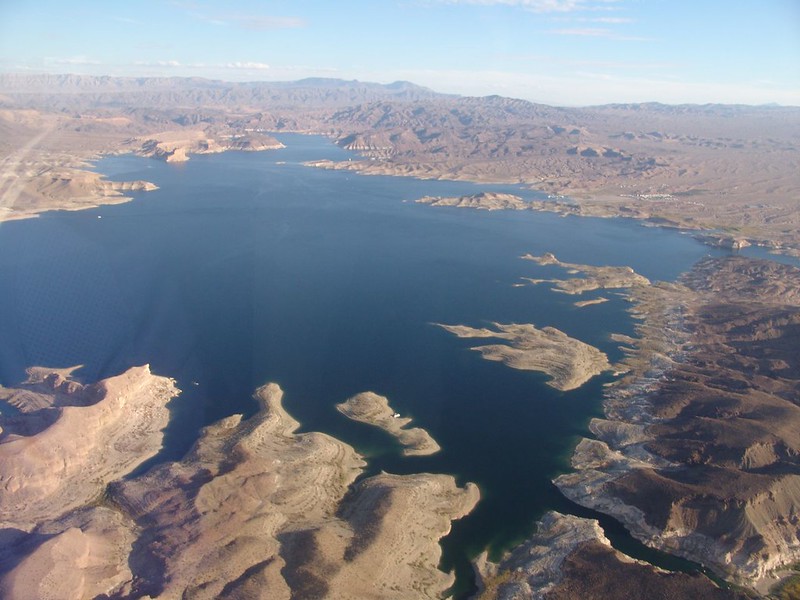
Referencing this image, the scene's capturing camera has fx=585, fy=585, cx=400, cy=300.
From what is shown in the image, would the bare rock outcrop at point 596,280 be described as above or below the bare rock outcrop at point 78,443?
above

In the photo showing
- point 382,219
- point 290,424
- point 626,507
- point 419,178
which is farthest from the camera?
point 419,178

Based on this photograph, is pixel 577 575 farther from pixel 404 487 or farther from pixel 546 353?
pixel 546 353

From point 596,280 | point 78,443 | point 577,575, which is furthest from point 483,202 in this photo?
point 577,575

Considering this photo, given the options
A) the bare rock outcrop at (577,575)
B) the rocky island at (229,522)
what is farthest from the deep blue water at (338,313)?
the rocky island at (229,522)

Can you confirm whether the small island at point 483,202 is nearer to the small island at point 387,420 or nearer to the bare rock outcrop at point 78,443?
the small island at point 387,420

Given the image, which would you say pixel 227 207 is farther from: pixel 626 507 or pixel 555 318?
pixel 626 507

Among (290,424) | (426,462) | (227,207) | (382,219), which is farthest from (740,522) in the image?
(227,207)
